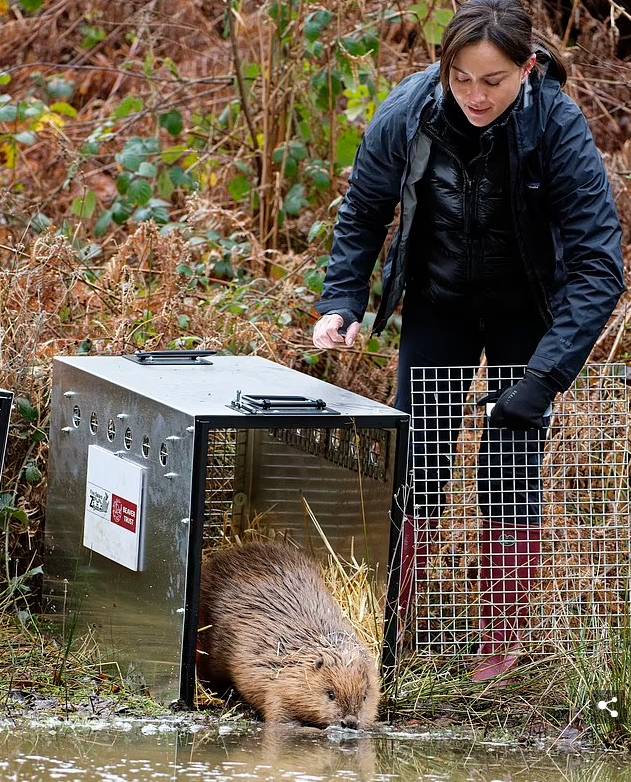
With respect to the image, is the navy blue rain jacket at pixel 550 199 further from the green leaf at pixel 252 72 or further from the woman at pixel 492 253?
the green leaf at pixel 252 72

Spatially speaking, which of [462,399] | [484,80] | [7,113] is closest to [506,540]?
[462,399]

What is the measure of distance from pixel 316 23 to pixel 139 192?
1238 millimetres

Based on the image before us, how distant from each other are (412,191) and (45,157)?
5472 mm

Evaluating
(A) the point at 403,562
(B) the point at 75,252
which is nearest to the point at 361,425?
(A) the point at 403,562

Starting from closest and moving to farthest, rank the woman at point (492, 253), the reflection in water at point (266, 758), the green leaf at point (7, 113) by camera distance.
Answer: the reflection in water at point (266, 758) < the woman at point (492, 253) < the green leaf at point (7, 113)

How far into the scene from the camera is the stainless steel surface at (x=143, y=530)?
3836 mm

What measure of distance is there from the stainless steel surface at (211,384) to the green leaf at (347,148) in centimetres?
244

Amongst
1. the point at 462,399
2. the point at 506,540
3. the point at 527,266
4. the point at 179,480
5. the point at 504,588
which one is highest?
the point at 527,266

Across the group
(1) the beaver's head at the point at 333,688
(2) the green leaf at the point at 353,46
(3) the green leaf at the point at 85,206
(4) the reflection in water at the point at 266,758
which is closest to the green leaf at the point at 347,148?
(2) the green leaf at the point at 353,46

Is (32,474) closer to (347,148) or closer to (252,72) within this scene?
(347,148)

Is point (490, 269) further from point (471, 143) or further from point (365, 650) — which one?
point (365, 650)

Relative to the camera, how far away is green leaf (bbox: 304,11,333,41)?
6.38 m

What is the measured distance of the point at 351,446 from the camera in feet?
14.3

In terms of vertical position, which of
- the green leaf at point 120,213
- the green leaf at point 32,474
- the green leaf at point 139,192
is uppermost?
the green leaf at point 139,192
